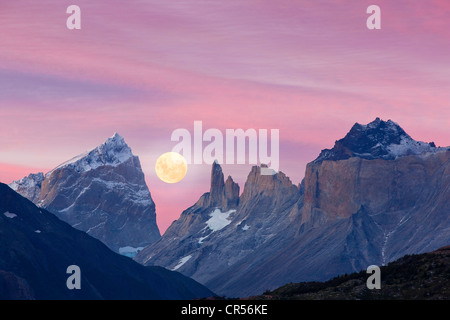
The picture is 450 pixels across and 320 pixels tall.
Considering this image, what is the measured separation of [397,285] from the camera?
152 m

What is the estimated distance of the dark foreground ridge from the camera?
484 ft

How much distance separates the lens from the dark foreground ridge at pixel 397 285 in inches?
5807
